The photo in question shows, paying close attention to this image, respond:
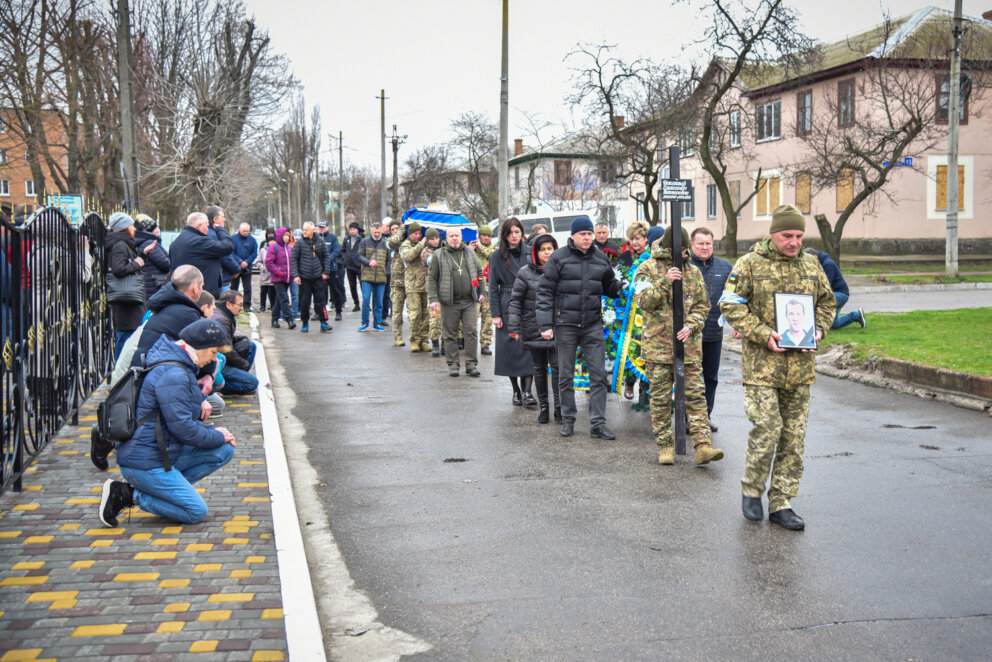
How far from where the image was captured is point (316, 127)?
72.4 m

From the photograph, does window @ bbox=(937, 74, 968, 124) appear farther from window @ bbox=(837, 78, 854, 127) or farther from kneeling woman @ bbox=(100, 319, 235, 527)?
kneeling woman @ bbox=(100, 319, 235, 527)

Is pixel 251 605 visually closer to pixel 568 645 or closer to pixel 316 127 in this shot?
pixel 568 645

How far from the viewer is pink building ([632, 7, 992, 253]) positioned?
106ft

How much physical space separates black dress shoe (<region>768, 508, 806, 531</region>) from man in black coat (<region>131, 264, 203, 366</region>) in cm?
464

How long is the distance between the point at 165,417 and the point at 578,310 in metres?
4.03

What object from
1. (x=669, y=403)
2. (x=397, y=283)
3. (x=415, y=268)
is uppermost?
(x=415, y=268)

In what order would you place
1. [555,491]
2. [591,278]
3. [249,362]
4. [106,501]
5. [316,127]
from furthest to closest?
[316,127]
[249,362]
[591,278]
[555,491]
[106,501]

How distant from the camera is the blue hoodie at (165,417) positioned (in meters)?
5.75

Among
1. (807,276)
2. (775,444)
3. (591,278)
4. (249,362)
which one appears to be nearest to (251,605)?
(775,444)

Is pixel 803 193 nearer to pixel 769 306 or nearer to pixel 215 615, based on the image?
pixel 769 306

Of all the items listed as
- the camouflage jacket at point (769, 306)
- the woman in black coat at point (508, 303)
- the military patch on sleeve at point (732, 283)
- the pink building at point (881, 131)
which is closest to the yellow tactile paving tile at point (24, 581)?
the camouflage jacket at point (769, 306)

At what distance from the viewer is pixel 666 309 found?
7.93 meters

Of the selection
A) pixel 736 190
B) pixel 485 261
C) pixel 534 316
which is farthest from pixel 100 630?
pixel 736 190

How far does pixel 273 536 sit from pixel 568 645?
2.11 m
